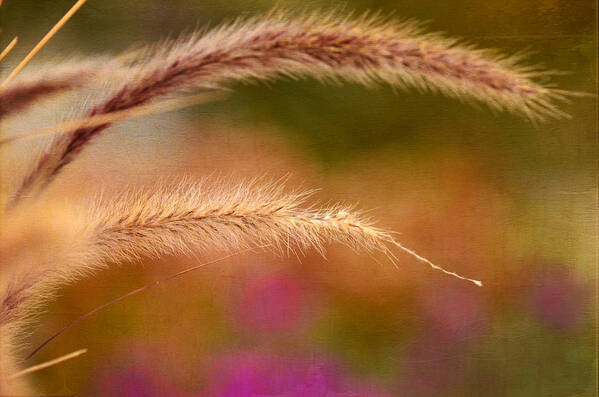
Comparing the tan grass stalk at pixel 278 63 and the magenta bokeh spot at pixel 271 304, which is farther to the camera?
the magenta bokeh spot at pixel 271 304

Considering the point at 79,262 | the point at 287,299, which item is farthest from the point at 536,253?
the point at 79,262

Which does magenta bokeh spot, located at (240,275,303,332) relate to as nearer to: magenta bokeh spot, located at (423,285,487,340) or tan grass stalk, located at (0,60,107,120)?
magenta bokeh spot, located at (423,285,487,340)

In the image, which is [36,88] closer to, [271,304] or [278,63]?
[278,63]

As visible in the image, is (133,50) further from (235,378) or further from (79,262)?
(235,378)

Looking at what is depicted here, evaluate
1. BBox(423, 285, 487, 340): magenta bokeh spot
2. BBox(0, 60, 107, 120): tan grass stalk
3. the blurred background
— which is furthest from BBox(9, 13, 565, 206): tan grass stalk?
BBox(423, 285, 487, 340): magenta bokeh spot

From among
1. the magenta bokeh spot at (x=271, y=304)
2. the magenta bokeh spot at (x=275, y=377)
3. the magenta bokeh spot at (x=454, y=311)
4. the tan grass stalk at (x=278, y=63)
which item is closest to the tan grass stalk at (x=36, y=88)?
the tan grass stalk at (x=278, y=63)

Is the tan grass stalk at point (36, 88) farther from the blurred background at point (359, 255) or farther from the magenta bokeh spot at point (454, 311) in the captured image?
the magenta bokeh spot at point (454, 311)

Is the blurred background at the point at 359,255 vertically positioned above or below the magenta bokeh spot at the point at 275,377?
above
